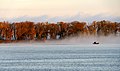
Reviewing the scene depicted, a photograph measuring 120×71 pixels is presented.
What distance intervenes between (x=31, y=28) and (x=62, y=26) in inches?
439

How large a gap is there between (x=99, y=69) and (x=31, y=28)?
111m

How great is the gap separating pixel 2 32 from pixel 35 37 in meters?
12.5

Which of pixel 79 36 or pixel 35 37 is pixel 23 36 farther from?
pixel 79 36

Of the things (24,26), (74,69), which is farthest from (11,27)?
(74,69)

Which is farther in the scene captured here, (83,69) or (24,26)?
(24,26)

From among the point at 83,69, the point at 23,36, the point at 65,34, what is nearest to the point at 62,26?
the point at 65,34

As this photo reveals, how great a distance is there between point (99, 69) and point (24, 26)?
110 meters

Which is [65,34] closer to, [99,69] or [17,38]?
[17,38]

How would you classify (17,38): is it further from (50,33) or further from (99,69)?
(99,69)

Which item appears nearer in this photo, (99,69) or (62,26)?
(99,69)

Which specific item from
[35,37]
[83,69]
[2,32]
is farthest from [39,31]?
[83,69]

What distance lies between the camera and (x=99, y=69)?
4838 centimetres

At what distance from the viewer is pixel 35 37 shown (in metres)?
158

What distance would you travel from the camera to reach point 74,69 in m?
48.3
